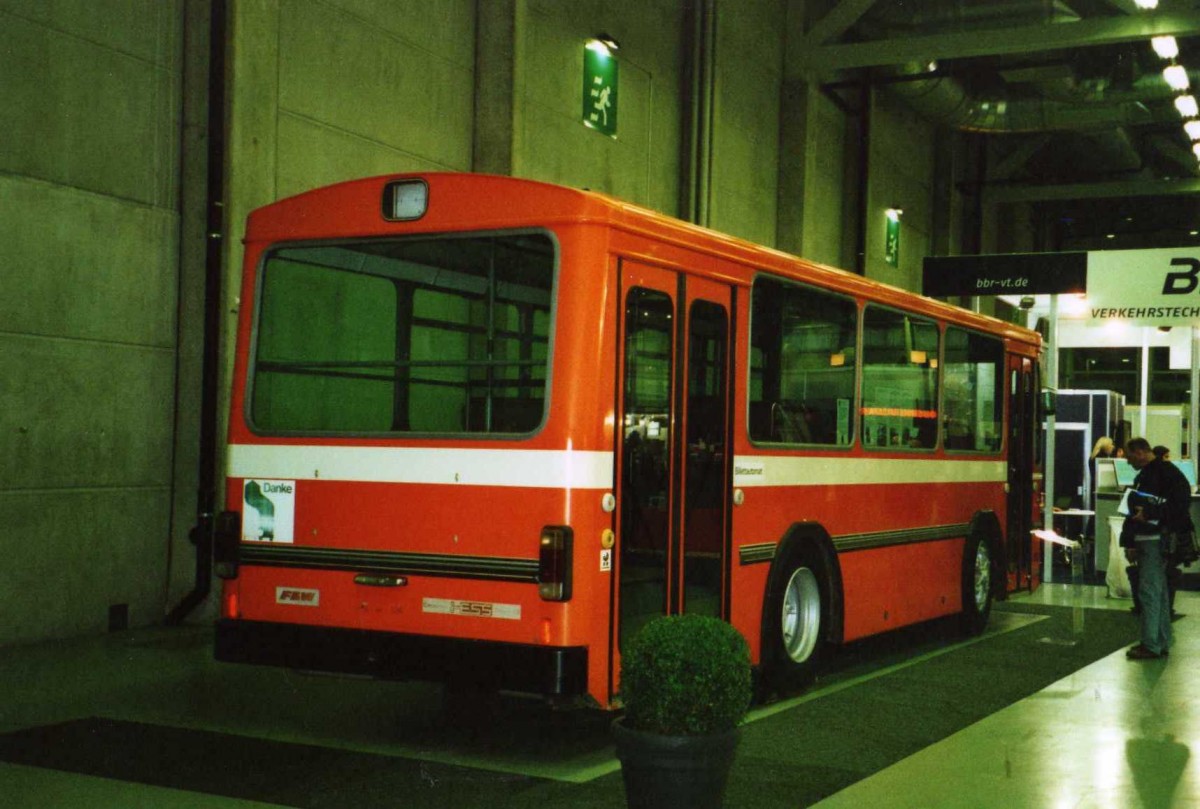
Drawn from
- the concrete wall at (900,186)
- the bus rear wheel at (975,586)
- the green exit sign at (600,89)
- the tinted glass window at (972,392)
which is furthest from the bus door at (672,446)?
the concrete wall at (900,186)

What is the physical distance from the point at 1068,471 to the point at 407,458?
61.8 ft

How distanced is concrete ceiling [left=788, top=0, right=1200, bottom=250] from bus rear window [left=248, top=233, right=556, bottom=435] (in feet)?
50.9

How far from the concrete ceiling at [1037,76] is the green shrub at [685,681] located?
1708 centimetres

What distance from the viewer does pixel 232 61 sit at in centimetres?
1190

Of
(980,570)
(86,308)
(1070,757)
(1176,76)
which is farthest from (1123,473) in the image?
(86,308)

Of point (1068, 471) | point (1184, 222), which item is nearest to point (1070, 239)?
point (1184, 222)

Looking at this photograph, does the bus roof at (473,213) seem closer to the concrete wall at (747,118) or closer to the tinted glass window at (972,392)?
the tinted glass window at (972,392)

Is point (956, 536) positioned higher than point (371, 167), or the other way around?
point (371, 167)

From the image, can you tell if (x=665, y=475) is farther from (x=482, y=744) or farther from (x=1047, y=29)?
(x=1047, y=29)

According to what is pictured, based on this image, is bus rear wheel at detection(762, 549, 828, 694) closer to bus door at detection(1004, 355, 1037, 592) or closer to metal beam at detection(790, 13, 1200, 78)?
bus door at detection(1004, 355, 1037, 592)

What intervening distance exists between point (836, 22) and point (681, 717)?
740 inches

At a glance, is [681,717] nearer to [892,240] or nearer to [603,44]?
[603,44]

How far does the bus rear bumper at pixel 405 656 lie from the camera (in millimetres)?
7176

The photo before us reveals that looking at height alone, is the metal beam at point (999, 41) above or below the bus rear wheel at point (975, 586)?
above
